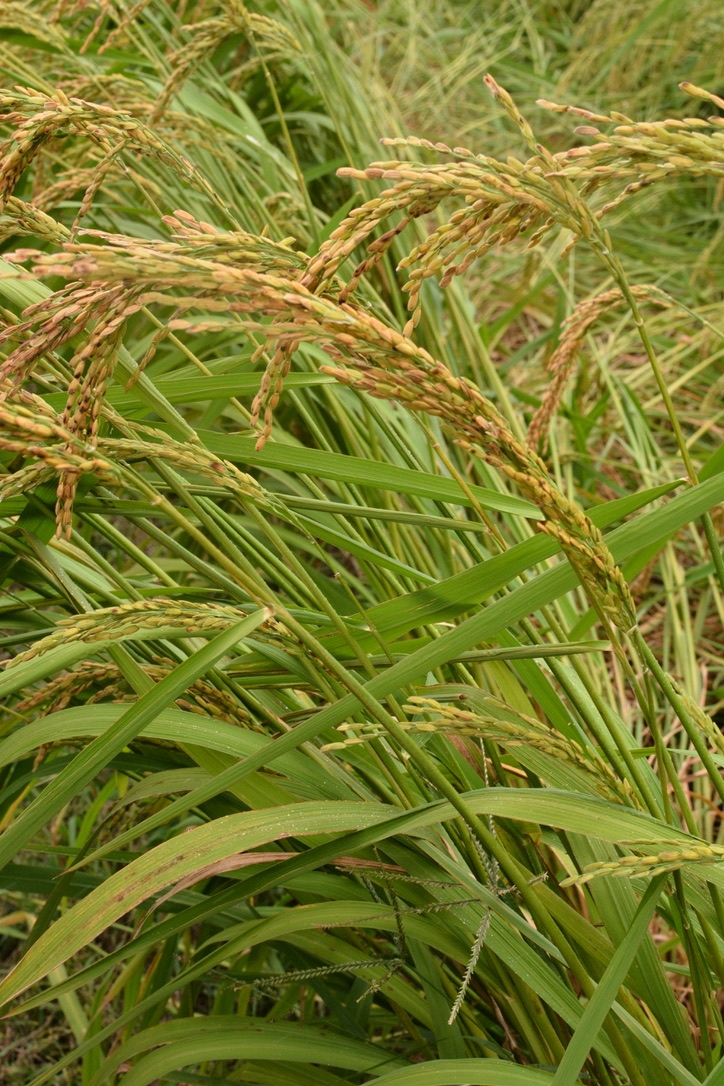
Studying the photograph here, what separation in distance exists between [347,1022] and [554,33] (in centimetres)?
376

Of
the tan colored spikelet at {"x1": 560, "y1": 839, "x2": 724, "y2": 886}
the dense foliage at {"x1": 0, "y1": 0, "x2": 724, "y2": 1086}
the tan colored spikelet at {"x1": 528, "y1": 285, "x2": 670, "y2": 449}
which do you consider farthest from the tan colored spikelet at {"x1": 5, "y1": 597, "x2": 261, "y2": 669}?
the tan colored spikelet at {"x1": 528, "y1": 285, "x2": 670, "y2": 449}

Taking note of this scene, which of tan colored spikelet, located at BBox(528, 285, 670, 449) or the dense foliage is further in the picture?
tan colored spikelet, located at BBox(528, 285, 670, 449)

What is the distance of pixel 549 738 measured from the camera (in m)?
0.68

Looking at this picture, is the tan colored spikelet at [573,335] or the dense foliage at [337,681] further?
the tan colored spikelet at [573,335]

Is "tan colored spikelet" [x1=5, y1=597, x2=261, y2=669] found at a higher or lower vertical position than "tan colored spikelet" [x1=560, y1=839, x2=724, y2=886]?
higher


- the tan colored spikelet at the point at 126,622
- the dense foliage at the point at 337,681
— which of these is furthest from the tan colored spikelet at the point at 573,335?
the tan colored spikelet at the point at 126,622

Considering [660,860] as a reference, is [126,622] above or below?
above

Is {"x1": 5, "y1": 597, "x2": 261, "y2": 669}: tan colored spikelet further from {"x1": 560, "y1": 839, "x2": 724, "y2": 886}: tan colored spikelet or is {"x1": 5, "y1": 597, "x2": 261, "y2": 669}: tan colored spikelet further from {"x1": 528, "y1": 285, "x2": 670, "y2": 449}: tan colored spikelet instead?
{"x1": 528, "y1": 285, "x2": 670, "y2": 449}: tan colored spikelet

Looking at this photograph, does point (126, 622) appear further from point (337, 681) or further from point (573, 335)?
point (573, 335)

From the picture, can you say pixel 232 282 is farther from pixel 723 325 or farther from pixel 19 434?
pixel 723 325

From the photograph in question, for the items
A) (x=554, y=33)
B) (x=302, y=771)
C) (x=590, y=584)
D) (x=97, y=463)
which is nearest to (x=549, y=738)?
(x=590, y=584)

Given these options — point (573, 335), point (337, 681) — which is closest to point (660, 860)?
point (337, 681)

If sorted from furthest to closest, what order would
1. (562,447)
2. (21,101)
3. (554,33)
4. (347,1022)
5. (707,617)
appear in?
(554,33)
(562,447)
(707,617)
(347,1022)
(21,101)

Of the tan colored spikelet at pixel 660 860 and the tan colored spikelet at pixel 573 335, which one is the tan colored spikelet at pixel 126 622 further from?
the tan colored spikelet at pixel 573 335
